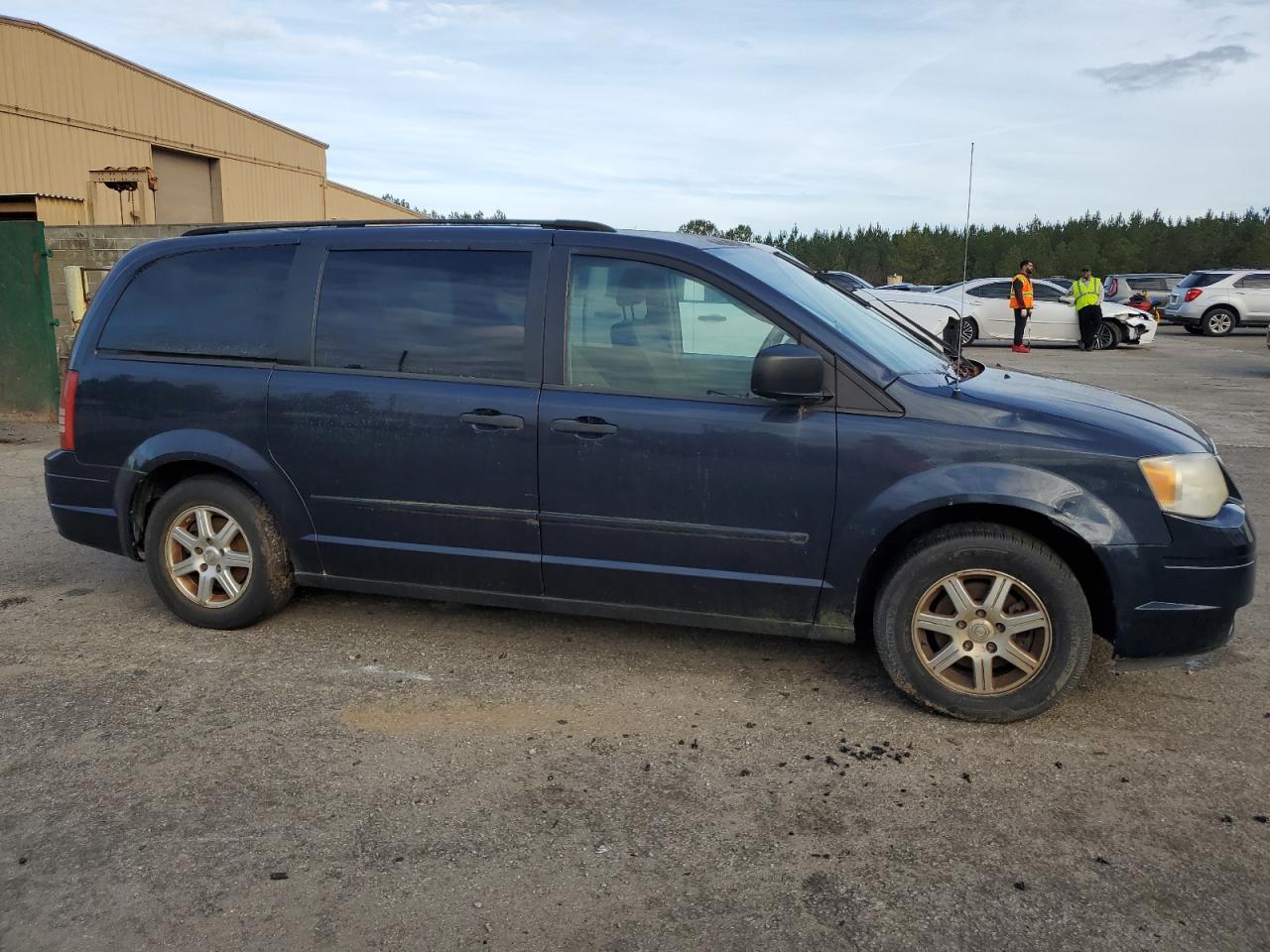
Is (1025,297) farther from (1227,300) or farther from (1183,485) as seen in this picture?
(1183,485)

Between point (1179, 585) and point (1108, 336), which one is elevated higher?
point (1108, 336)

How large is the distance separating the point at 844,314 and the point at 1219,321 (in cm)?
2787

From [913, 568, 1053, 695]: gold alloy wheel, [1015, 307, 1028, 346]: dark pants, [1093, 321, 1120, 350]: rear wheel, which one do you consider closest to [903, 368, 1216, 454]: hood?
[913, 568, 1053, 695]: gold alloy wheel

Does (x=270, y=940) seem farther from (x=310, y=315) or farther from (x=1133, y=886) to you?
(x=310, y=315)

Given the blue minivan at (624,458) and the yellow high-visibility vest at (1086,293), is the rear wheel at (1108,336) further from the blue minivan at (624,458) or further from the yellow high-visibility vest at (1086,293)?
the blue minivan at (624,458)

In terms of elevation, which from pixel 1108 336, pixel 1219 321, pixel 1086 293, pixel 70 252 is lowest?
pixel 1108 336

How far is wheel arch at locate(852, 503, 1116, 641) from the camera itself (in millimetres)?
3795

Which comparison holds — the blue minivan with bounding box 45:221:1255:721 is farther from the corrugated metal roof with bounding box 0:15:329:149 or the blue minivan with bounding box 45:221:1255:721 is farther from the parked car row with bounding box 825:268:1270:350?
the corrugated metal roof with bounding box 0:15:329:149

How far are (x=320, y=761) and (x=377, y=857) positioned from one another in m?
0.68

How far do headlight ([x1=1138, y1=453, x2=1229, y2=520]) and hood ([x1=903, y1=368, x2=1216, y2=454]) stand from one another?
0.05 meters

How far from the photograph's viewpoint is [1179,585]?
3.70 meters

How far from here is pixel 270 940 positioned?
2.62 metres

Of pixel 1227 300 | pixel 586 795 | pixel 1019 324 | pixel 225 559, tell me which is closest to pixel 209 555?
pixel 225 559

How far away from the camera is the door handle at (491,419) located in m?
4.23
